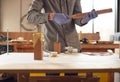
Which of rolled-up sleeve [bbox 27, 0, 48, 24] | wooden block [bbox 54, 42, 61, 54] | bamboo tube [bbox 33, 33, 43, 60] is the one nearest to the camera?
bamboo tube [bbox 33, 33, 43, 60]

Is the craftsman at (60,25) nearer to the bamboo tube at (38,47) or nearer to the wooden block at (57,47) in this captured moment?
the wooden block at (57,47)

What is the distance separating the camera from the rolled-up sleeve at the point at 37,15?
171cm

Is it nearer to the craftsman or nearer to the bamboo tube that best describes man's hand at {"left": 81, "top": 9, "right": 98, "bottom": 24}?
the craftsman

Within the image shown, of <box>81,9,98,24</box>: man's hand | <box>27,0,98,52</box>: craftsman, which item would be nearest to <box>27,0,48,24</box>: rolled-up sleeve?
<box>27,0,98,52</box>: craftsman

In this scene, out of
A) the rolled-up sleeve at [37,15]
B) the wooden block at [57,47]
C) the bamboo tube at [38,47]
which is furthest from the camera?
the wooden block at [57,47]

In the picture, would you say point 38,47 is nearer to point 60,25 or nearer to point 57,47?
point 57,47

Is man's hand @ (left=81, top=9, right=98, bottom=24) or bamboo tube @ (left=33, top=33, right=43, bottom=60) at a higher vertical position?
man's hand @ (left=81, top=9, right=98, bottom=24)

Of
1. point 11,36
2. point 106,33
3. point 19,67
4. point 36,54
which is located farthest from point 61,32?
point 106,33

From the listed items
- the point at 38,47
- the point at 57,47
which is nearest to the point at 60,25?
the point at 57,47

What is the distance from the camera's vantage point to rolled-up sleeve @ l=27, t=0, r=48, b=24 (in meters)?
1.71

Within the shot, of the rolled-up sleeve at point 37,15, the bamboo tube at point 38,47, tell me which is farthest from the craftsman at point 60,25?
the bamboo tube at point 38,47

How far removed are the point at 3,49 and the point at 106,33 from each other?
2709 mm

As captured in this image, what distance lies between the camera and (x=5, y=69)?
3.82 ft

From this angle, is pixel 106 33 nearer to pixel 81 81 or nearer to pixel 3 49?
pixel 3 49
